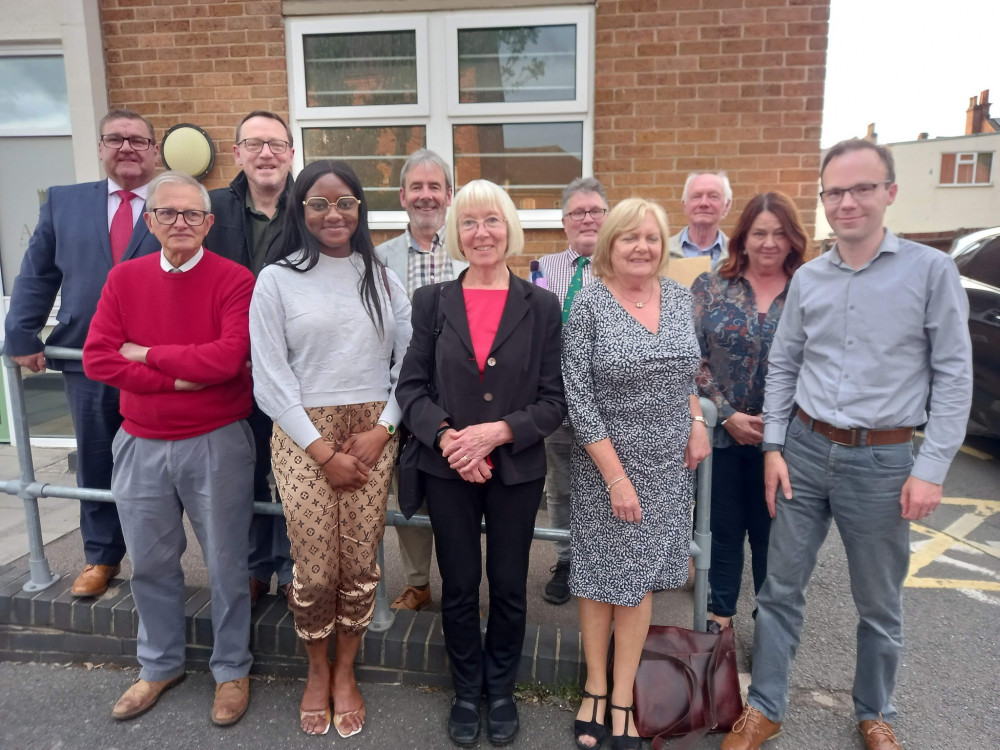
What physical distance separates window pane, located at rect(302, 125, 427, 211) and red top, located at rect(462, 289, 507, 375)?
3317mm

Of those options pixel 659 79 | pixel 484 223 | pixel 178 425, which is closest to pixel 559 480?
pixel 484 223

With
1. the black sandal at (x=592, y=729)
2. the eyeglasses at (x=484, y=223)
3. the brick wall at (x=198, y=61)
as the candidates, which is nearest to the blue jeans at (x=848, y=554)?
the black sandal at (x=592, y=729)

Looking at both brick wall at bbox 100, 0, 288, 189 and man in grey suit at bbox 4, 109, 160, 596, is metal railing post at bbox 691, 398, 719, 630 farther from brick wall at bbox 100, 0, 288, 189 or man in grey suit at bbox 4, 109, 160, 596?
brick wall at bbox 100, 0, 288, 189

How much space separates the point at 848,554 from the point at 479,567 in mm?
1266

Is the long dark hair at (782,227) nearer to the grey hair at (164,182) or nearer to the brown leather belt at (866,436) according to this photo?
the brown leather belt at (866,436)

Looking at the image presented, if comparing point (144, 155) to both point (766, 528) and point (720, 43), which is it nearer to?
point (766, 528)

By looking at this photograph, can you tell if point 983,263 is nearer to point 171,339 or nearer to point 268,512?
point 268,512

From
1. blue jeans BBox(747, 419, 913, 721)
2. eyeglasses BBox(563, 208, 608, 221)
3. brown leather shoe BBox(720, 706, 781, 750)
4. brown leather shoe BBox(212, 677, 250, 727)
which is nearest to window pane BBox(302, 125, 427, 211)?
eyeglasses BBox(563, 208, 608, 221)

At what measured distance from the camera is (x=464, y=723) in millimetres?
2293

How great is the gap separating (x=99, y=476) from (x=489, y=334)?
1.97 meters

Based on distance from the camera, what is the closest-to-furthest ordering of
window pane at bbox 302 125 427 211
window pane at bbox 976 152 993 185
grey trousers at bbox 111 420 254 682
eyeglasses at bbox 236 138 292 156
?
grey trousers at bbox 111 420 254 682, eyeglasses at bbox 236 138 292 156, window pane at bbox 302 125 427 211, window pane at bbox 976 152 993 185

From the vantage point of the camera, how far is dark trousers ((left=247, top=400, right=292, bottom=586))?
280 cm

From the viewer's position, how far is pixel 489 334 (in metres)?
2.19

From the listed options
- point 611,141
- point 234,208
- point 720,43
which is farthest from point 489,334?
point 720,43
